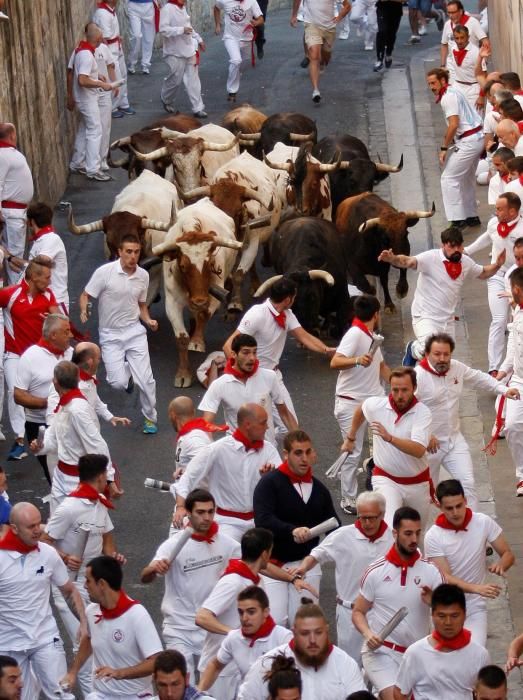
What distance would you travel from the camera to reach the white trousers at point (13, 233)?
59.6ft

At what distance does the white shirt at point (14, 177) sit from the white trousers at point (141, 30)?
10.5 meters

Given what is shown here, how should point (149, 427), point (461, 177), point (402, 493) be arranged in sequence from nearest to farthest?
point (402, 493) < point (149, 427) < point (461, 177)

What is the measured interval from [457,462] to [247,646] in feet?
12.4

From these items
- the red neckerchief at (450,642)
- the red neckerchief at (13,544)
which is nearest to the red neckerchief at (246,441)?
the red neckerchief at (13,544)

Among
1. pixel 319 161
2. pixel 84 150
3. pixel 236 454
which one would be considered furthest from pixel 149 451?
pixel 84 150

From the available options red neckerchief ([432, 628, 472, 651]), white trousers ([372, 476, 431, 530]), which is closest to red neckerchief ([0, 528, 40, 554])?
red neckerchief ([432, 628, 472, 651])

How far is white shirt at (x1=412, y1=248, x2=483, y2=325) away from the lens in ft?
48.8

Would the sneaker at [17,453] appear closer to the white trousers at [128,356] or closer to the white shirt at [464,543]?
the white trousers at [128,356]

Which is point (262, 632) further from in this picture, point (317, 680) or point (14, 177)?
point (14, 177)

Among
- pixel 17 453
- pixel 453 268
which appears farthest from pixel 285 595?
pixel 17 453

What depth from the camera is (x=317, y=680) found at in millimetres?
9016

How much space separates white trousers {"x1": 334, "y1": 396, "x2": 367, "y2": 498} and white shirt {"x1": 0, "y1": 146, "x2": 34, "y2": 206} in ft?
17.1

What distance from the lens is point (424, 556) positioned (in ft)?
36.2

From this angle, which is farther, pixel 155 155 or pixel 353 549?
pixel 155 155
